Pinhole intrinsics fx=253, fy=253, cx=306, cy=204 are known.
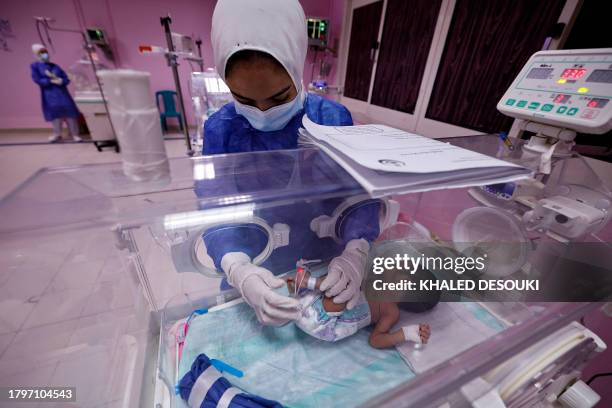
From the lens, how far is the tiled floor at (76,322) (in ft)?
1.89

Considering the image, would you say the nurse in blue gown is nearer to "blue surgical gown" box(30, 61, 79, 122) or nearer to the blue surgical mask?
"blue surgical gown" box(30, 61, 79, 122)

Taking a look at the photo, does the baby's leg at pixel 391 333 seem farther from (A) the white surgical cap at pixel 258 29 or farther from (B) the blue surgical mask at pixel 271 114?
(A) the white surgical cap at pixel 258 29

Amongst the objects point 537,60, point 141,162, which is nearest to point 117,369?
point 141,162

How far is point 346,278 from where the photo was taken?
0.86m

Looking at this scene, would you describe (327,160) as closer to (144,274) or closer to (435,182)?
(435,182)

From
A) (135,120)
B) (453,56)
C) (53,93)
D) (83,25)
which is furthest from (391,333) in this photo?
(83,25)

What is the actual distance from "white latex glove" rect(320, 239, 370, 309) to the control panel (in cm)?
72

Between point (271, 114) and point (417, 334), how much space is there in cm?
90

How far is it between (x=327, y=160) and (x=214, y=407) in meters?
0.70

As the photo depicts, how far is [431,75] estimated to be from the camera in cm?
213

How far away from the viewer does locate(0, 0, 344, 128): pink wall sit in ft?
14.3

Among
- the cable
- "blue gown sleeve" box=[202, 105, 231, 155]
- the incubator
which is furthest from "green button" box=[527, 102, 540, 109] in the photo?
the cable

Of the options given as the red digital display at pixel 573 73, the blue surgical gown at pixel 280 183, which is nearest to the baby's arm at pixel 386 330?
the blue surgical gown at pixel 280 183

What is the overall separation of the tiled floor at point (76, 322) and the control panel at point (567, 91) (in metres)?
1.22
